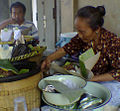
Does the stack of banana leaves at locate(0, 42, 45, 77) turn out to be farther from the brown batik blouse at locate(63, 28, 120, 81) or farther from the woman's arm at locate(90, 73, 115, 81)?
the brown batik blouse at locate(63, 28, 120, 81)

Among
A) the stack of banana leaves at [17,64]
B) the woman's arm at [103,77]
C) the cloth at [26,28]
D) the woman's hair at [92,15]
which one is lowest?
the woman's arm at [103,77]

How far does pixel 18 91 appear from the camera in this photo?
81cm

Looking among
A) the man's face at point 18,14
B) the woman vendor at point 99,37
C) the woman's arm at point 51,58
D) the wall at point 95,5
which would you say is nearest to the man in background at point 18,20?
the man's face at point 18,14

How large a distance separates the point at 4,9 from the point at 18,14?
226 mm

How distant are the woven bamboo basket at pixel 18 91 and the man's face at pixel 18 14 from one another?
45.9 inches

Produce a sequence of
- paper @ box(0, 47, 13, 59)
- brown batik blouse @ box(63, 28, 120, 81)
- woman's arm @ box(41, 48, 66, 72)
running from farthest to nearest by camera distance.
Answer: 1. woman's arm @ box(41, 48, 66, 72)
2. brown batik blouse @ box(63, 28, 120, 81)
3. paper @ box(0, 47, 13, 59)

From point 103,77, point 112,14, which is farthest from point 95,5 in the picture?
point 103,77

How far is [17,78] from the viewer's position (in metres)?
0.80

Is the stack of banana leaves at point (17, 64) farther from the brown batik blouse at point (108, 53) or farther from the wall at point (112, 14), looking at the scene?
the wall at point (112, 14)

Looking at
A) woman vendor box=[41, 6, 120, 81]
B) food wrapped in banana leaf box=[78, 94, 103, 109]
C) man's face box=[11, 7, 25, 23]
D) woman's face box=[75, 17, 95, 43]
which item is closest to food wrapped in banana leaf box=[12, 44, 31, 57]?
woman vendor box=[41, 6, 120, 81]

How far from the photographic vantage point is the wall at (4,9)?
1930 millimetres

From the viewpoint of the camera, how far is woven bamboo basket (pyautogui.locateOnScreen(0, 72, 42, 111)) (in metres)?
0.80

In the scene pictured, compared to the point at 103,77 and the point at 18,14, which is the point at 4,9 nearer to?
the point at 18,14

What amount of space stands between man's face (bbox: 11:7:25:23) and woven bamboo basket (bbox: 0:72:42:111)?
1.17 metres
